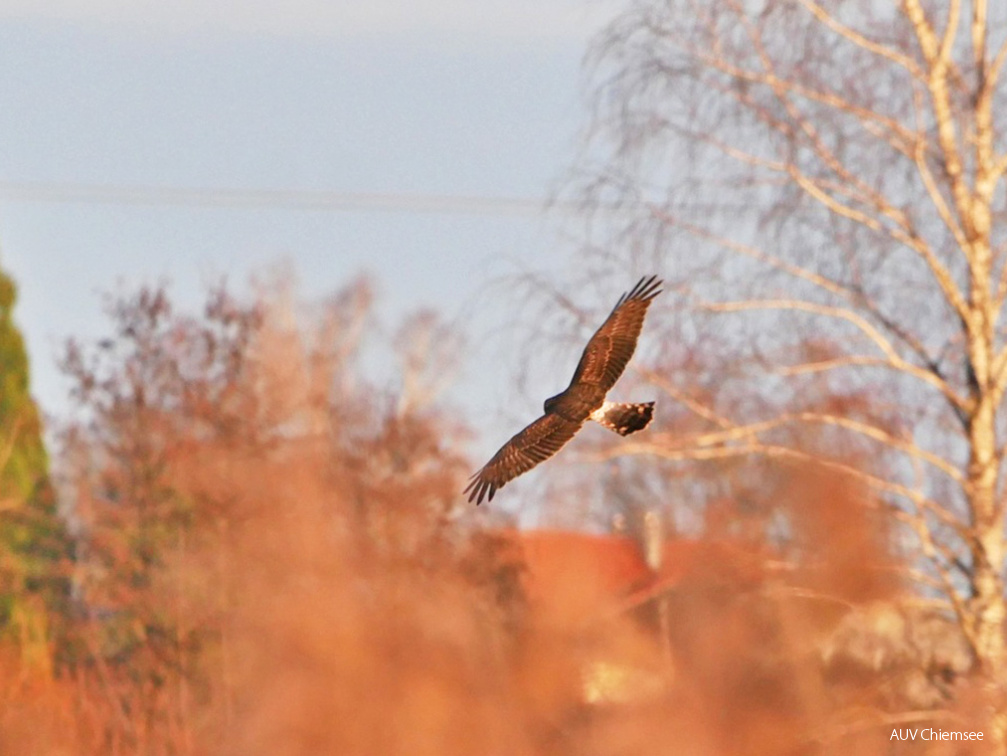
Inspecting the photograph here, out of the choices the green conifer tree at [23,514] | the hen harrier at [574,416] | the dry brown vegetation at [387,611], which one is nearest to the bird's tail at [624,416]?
the hen harrier at [574,416]

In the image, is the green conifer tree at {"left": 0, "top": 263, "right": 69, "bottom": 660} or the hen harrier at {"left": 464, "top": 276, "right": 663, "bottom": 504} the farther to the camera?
the green conifer tree at {"left": 0, "top": 263, "right": 69, "bottom": 660}

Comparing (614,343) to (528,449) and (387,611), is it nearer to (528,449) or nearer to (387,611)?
(528,449)

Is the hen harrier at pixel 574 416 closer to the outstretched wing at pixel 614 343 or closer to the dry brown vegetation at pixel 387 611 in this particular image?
the outstretched wing at pixel 614 343

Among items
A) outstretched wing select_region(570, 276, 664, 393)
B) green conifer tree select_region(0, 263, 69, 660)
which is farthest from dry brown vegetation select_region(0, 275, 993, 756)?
outstretched wing select_region(570, 276, 664, 393)

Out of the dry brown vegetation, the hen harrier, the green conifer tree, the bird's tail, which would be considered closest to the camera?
the bird's tail

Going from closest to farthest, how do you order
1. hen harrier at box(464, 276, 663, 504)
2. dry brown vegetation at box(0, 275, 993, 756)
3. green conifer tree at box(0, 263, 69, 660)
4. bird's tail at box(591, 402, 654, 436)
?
bird's tail at box(591, 402, 654, 436) < hen harrier at box(464, 276, 663, 504) < dry brown vegetation at box(0, 275, 993, 756) < green conifer tree at box(0, 263, 69, 660)

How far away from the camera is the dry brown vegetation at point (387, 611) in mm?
10914

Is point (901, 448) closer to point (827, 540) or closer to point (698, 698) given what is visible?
point (827, 540)

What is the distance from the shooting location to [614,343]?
7.49 meters

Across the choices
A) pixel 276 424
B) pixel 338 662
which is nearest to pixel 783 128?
pixel 338 662

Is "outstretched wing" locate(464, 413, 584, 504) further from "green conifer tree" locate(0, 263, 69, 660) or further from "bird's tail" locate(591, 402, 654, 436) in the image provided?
"green conifer tree" locate(0, 263, 69, 660)

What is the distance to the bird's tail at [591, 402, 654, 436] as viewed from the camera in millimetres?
7066

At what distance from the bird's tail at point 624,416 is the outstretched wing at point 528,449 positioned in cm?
9

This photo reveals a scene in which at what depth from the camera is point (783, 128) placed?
10164 millimetres
